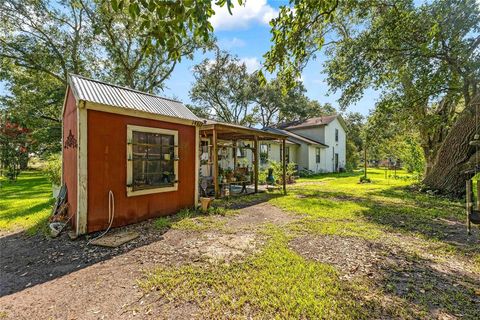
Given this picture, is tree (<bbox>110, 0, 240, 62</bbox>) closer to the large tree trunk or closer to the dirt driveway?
the dirt driveway

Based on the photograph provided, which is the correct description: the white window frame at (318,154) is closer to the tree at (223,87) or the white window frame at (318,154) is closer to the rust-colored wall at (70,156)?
the tree at (223,87)

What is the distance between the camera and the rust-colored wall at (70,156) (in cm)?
529

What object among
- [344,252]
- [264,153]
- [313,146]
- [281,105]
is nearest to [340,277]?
[344,252]

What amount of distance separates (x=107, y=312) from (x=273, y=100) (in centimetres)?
3022

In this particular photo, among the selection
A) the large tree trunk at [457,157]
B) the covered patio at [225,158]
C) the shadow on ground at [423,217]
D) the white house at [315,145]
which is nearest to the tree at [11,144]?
the covered patio at [225,158]

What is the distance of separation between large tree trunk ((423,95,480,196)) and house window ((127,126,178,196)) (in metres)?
10.7

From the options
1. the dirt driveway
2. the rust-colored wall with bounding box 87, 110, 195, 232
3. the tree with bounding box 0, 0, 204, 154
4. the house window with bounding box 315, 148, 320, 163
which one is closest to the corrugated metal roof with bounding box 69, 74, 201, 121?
the rust-colored wall with bounding box 87, 110, 195, 232

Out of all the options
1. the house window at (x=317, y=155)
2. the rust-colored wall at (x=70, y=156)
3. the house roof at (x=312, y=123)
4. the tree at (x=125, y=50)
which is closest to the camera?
the rust-colored wall at (x=70, y=156)

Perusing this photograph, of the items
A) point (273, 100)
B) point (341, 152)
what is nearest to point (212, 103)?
point (273, 100)

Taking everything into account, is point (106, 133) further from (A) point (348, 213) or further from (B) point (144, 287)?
(A) point (348, 213)

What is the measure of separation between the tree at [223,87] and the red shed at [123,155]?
22343 millimetres

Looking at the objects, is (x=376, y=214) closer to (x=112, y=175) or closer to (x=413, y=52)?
(x=413, y=52)

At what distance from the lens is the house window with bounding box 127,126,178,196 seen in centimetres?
565

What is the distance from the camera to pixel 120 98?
5734mm
